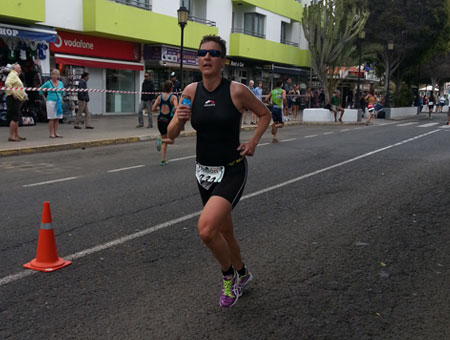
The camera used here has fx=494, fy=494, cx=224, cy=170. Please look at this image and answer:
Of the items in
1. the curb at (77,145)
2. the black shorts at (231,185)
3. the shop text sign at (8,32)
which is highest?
the shop text sign at (8,32)

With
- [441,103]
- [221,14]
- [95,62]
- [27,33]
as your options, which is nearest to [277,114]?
[27,33]

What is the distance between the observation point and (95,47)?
22578 millimetres

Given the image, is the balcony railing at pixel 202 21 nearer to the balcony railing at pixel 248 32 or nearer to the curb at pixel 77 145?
the balcony railing at pixel 248 32

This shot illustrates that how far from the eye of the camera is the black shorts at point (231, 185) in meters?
3.52

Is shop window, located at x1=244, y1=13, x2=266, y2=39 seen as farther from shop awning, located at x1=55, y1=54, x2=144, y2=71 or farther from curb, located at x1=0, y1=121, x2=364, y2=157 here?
curb, located at x1=0, y1=121, x2=364, y2=157

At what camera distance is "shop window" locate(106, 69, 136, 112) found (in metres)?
24.4

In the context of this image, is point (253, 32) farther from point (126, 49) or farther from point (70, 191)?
point (70, 191)

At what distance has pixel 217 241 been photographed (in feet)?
11.4

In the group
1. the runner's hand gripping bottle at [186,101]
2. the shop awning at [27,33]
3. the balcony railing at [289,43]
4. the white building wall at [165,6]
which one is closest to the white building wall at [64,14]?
the shop awning at [27,33]

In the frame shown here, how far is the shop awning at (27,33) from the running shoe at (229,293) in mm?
16667

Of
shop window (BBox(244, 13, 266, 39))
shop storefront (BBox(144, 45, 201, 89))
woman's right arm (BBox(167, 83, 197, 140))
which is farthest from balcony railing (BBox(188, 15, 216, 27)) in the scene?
woman's right arm (BBox(167, 83, 197, 140))

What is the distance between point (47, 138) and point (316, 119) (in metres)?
16.0

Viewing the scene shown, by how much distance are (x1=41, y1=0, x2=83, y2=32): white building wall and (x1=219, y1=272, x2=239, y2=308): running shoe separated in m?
18.6

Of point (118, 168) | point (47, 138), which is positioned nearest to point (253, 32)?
point (47, 138)
